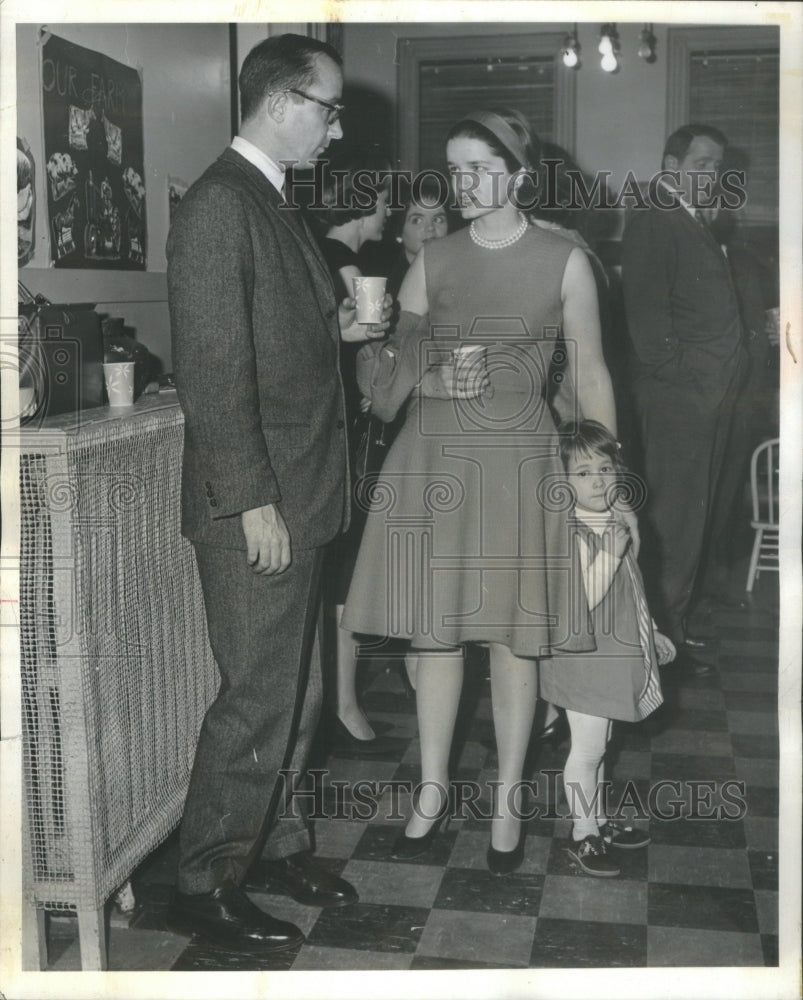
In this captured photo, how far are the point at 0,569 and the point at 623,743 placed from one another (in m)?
1.67

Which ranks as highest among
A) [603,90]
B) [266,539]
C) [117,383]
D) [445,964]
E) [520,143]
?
[603,90]

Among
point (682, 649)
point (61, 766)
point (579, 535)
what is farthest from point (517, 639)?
point (682, 649)

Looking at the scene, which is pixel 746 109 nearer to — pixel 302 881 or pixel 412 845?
pixel 412 845

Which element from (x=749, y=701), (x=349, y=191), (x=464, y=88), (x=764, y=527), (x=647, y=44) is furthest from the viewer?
(x=764, y=527)

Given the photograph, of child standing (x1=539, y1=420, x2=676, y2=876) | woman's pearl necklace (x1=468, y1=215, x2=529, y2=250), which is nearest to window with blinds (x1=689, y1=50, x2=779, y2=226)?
woman's pearl necklace (x1=468, y1=215, x2=529, y2=250)

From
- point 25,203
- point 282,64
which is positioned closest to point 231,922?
point 25,203

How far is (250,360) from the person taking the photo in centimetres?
187

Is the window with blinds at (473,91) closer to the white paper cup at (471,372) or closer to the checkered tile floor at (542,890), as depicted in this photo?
the white paper cup at (471,372)

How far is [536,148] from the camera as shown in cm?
223

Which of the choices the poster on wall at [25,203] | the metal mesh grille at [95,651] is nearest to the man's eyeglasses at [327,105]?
the poster on wall at [25,203]

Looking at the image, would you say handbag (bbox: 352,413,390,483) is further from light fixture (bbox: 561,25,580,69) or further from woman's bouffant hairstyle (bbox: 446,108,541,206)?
light fixture (bbox: 561,25,580,69)

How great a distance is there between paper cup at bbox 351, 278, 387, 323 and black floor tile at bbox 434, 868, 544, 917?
3.73ft

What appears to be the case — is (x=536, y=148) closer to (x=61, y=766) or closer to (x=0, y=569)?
(x=0, y=569)

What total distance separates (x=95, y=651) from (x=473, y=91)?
1641 millimetres
